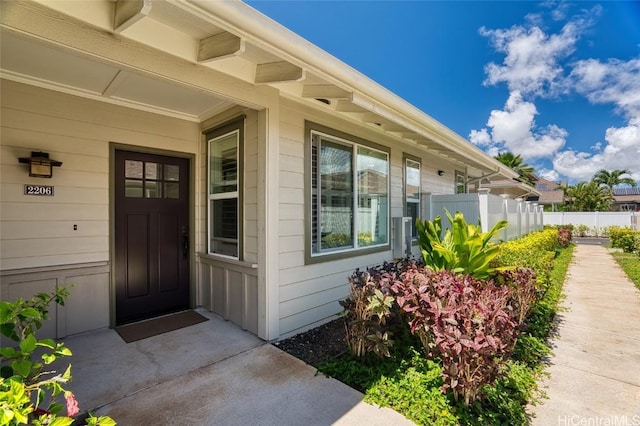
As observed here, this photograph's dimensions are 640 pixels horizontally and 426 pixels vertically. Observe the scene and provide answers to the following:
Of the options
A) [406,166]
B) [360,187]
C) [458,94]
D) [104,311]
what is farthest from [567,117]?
[104,311]

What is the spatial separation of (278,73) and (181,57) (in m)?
0.90

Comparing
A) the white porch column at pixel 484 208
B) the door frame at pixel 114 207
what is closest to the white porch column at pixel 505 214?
the white porch column at pixel 484 208

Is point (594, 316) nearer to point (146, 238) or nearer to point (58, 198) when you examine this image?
point (146, 238)

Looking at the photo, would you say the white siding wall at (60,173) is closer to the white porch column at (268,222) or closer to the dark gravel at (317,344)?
the white porch column at (268,222)

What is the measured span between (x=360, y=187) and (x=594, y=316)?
3959mm

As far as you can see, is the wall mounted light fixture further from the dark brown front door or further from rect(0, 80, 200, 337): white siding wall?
the dark brown front door

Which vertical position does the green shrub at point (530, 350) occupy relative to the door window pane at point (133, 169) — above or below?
below

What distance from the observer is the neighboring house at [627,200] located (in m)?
35.8

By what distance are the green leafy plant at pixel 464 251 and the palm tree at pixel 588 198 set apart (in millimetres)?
28074

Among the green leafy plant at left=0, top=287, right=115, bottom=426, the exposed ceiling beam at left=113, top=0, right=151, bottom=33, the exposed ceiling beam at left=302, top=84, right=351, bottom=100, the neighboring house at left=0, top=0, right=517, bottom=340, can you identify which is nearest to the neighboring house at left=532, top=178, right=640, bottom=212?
the neighboring house at left=0, top=0, right=517, bottom=340

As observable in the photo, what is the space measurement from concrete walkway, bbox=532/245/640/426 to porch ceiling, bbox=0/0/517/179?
3.37 metres

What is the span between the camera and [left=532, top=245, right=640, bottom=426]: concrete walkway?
7.55 ft

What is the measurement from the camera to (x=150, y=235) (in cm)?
417

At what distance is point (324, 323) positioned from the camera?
13.7ft
